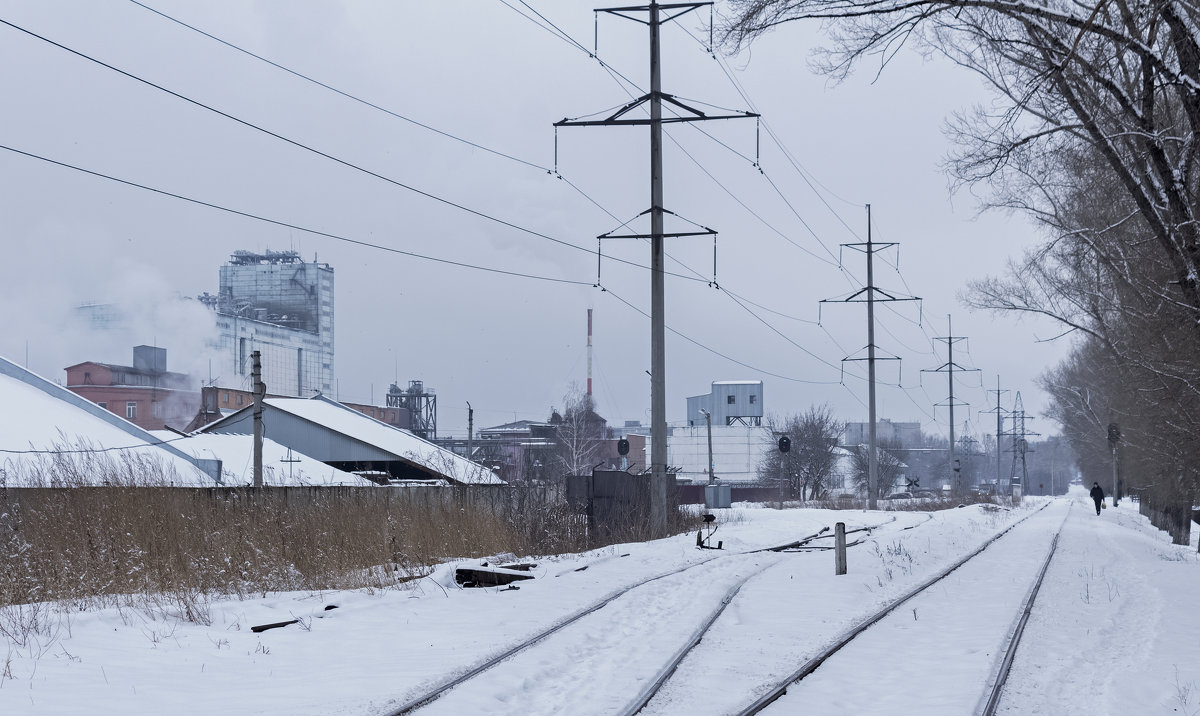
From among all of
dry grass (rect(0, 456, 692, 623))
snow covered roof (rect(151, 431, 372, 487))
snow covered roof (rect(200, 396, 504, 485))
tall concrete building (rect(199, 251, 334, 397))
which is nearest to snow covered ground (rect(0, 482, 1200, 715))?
dry grass (rect(0, 456, 692, 623))

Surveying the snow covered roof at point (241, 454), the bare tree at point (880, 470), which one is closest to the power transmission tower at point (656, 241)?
the snow covered roof at point (241, 454)

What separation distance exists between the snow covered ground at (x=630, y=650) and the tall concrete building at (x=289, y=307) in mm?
114762

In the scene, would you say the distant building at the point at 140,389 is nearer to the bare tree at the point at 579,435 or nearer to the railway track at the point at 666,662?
the bare tree at the point at 579,435

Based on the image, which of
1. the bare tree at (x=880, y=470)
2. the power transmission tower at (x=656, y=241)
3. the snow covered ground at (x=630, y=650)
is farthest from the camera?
the bare tree at (x=880, y=470)

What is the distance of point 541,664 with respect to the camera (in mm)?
9602

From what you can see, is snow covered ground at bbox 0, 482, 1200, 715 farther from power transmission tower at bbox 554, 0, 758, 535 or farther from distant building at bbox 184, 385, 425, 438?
distant building at bbox 184, 385, 425, 438

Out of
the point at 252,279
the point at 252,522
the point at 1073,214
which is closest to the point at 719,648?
the point at 252,522

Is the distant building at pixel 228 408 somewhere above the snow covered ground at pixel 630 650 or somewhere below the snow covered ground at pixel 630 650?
above

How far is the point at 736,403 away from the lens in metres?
119

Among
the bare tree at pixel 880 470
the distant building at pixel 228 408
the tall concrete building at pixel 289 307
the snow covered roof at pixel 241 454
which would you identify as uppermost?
the tall concrete building at pixel 289 307

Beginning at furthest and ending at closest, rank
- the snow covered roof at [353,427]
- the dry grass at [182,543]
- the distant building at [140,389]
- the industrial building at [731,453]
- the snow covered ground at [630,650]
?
1. the industrial building at [731,453]
2. the distant building at [140,389]
3. the snow covered roof at [353,427]
4. the dry grass at [182,543]
5. the snow covered ground at [630,650]

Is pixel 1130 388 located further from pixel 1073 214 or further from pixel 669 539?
pixel 669 539

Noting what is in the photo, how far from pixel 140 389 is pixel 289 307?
31.7 metres

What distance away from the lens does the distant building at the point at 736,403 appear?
381 feet
